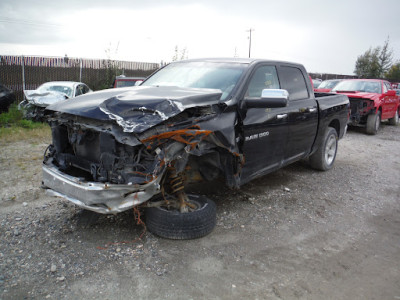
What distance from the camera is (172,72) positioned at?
16.0ft

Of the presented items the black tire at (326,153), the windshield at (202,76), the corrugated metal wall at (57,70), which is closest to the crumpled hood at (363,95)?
the black tire at (326,153)

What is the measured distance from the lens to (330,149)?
6.59 m

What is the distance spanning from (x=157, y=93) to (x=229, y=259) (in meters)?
1.87

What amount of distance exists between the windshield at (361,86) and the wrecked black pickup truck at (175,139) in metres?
7.82

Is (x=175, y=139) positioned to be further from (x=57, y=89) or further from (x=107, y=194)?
(x=57, y=89)

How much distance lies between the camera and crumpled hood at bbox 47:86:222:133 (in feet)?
10.2

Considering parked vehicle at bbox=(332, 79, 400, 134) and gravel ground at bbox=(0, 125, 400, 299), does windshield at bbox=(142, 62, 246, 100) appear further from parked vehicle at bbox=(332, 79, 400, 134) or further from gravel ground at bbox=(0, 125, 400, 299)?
parked vehicle at bbox=(332, 79, 400, 134)

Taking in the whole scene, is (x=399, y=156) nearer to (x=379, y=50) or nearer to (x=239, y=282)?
(x=239, y=282)

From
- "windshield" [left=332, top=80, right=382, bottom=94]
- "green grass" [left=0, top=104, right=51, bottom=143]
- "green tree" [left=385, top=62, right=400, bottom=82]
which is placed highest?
"green tree" [left=385, top=62, right=400, bottom=82]

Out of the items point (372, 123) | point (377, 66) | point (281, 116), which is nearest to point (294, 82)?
point (281, 116)

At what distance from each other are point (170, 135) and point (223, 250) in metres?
1.30

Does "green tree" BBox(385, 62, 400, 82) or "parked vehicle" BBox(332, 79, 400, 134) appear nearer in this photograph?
"parked vehicle" BBox(332, 79, 400, 134)

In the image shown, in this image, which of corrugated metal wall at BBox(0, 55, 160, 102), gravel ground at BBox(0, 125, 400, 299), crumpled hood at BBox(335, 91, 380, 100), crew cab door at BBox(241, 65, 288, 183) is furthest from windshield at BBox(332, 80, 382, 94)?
corrugated metal wall at BBox(0, 55, 160, 102)

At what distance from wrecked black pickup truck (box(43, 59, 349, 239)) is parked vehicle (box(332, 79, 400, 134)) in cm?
684
